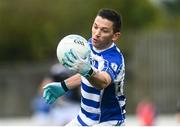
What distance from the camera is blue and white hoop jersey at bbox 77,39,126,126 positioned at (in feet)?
28.7

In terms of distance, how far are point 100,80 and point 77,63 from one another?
13.0 inches

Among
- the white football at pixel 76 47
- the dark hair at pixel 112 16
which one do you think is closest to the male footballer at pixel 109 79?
the dark hair at pixel 112 16

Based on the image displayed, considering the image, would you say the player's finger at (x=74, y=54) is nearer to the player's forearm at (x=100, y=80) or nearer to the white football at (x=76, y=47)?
the white football at (x=76, y=47)

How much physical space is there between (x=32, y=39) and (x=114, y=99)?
72.8 ft

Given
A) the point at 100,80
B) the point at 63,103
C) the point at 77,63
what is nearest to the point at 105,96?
the point at 100,80

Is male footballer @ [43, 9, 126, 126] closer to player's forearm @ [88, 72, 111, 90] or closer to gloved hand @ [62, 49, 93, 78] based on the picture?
player's forearm @ [88, 72, 111, 90]

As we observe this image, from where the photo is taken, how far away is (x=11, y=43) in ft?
101

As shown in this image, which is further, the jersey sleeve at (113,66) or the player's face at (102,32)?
the player's face at (102,32)

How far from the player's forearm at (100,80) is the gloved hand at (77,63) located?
96mm

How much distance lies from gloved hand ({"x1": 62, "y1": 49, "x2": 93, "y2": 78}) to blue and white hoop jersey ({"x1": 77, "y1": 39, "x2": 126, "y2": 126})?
502 millimetres

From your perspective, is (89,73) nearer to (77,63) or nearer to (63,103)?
(77,63)

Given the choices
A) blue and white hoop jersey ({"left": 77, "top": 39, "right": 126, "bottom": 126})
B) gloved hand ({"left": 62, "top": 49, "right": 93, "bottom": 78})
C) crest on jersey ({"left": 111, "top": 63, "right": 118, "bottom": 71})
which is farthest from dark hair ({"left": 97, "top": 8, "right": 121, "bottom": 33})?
gloved hand ({"left": 62, "top": 49, "right": 93, "bottom": 78})

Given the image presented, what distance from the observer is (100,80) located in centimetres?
834

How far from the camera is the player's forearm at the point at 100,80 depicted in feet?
27.2
